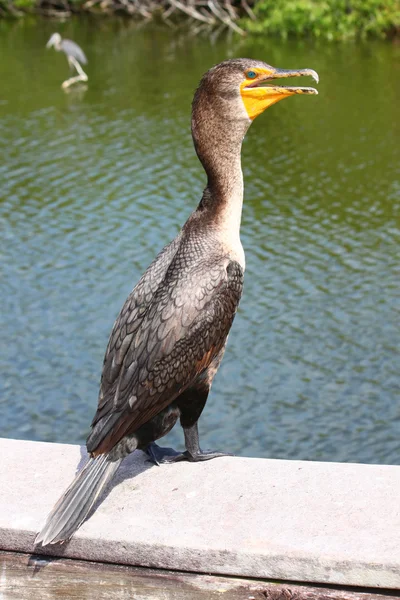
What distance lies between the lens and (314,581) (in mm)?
3068

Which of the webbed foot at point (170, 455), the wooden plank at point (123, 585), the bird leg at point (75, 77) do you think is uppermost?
the wooden plank at point (123, 585)

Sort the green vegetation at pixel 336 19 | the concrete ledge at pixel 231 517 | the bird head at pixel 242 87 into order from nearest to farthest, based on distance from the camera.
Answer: the concrete ledge at pixel 231 517 → the bird head at pixel 242 87 → the green vegetation at pixel 336 19

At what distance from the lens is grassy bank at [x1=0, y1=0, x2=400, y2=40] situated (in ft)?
80.9

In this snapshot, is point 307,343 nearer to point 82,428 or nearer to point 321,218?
point 82,428

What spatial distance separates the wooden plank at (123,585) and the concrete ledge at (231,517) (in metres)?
0.03

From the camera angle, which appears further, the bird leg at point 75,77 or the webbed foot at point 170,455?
the bird leg at point 75,77

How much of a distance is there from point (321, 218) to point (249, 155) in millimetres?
2991

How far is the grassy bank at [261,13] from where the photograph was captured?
24.7 meters

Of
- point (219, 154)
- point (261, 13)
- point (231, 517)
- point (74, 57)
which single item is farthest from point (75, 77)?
point (231, 517)

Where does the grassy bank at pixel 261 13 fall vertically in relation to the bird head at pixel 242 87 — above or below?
below

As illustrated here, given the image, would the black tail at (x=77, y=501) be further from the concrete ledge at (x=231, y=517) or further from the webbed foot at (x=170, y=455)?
the webbed foot at (x=170, y=455)

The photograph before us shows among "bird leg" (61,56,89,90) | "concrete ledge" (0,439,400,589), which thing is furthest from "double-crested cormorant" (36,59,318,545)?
"bird leg" (61,56,89,90)

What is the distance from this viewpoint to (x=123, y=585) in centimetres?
320

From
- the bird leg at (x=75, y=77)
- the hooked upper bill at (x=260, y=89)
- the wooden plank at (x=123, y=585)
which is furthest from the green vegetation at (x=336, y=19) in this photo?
the wooden plank at (x=123, y=585)
